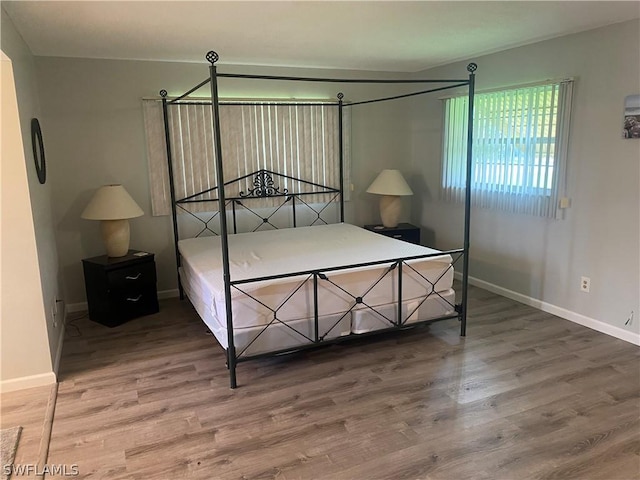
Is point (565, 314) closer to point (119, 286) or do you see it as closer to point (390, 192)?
point (390, 192)

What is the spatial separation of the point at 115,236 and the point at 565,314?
394cm

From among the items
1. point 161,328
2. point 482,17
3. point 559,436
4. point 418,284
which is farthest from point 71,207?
point 559,436

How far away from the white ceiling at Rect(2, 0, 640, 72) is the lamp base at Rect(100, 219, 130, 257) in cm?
144

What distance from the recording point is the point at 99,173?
14.7 ft

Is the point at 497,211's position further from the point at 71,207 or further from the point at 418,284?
the point at 71,207

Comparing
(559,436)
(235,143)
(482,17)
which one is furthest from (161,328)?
(482,17)

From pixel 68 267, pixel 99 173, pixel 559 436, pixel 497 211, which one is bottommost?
pixel 559 436

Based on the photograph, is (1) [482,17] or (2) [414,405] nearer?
(2) [414,405]

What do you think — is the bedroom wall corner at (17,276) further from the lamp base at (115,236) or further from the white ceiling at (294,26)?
the lamp base at (115,236)

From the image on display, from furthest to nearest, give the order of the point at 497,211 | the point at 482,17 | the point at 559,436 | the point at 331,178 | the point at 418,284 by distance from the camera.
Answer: the point at 331,178 < the point at 497,211 < the point at 418,284 < the point at 482,17 < the point at 559,436

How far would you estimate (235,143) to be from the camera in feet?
16.1

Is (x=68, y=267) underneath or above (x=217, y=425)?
above

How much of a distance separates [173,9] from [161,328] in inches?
98.0

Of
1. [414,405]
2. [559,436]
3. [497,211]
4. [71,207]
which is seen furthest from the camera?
[497,211]
